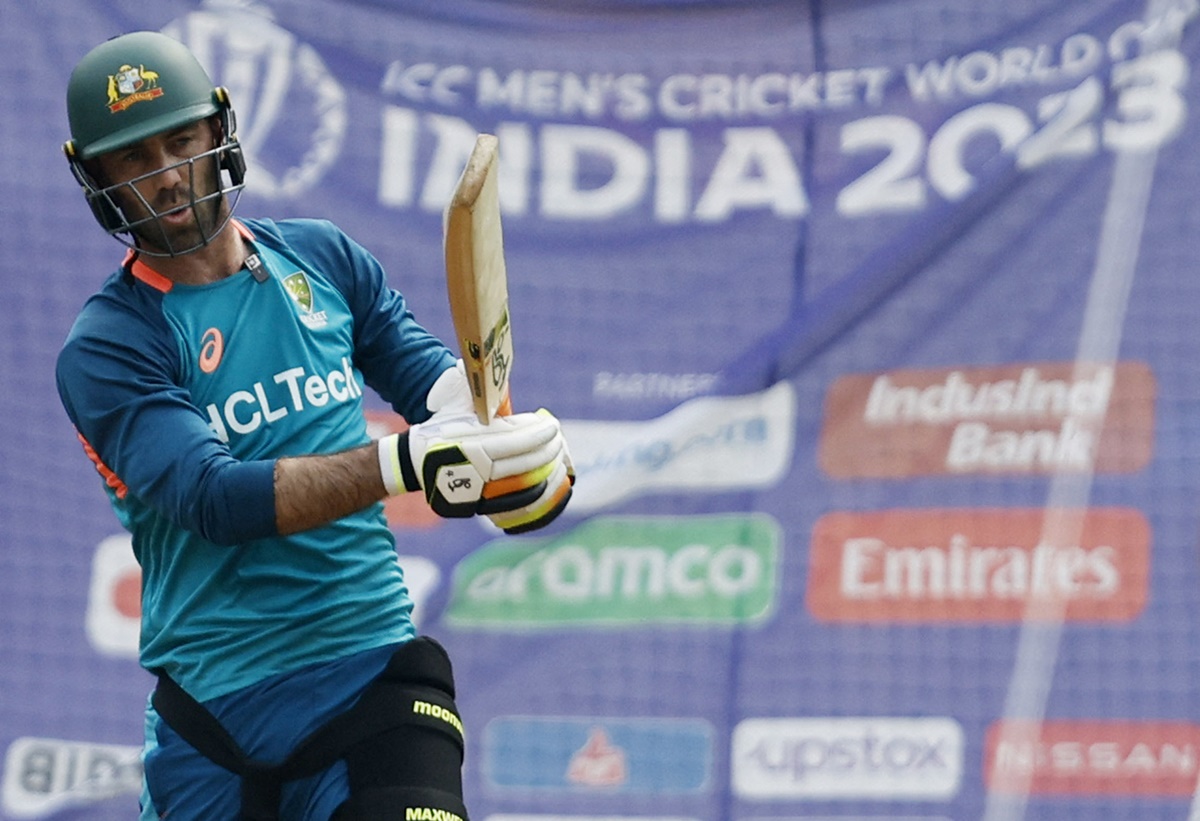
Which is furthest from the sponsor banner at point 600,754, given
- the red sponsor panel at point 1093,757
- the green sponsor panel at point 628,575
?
the red sponsor panel at point 1093,757

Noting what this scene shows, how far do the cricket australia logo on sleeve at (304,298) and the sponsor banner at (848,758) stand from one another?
6.18ft

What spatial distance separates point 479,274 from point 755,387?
6.45 feet

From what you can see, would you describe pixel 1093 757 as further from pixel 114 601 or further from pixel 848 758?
pixel 114 601

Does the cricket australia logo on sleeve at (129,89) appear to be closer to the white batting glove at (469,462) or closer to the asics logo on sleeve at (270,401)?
the asics logo on sleeve at (270,401)

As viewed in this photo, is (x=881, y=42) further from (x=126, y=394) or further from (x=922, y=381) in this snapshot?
(x=126, y=394)

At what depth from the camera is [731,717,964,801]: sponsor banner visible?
13.3ft

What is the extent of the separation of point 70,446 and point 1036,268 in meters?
2.28

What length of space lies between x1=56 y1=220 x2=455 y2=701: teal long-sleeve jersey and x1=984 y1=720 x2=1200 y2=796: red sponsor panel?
6.18 ft

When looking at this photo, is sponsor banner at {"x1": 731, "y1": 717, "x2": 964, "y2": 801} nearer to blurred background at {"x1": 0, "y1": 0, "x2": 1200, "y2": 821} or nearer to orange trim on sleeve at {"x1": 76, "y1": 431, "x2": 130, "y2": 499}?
blurred background at {"x1": 0, "y1": 0, "x2": 1200, "y2": 821}

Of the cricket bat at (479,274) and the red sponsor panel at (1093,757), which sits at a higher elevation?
the cricket bat at (479,274)

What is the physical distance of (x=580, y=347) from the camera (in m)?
4.20

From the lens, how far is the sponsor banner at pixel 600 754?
13.5 feet

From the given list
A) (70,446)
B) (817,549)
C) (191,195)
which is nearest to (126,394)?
(191,195)

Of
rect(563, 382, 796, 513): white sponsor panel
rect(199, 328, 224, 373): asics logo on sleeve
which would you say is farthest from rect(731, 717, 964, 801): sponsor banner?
rect(199, 328, 224, 373): asics logo on sleeve
